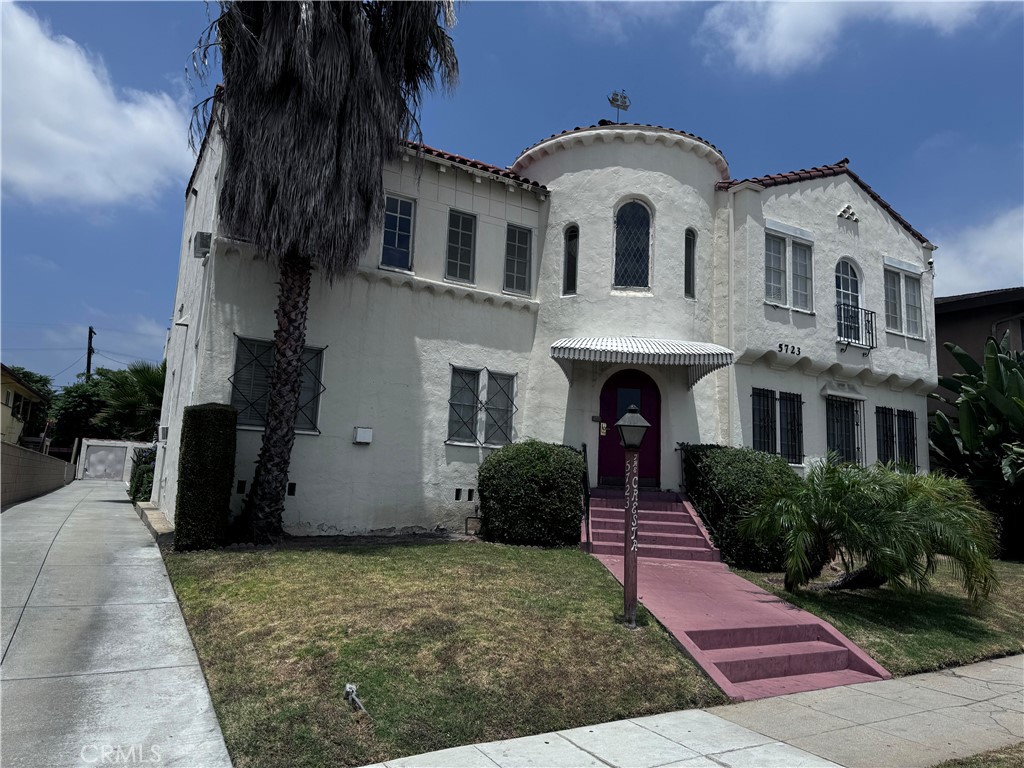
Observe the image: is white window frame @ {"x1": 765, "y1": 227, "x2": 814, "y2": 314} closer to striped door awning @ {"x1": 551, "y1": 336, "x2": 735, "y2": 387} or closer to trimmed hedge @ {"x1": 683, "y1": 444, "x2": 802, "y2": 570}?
striped door awning @ {"x1": 551, "y1": 336, "x2": 735, "y2": 387}

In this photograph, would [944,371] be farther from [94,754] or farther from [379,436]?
[94,754]

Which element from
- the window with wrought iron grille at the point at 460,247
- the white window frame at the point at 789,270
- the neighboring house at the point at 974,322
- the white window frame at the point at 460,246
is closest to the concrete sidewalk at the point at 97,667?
the white window frame at the point at 460,246

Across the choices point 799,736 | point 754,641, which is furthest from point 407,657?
point 754,641

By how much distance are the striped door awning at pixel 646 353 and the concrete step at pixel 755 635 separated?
5.66 metres

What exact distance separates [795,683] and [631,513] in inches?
96.7

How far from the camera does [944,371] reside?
21.5m

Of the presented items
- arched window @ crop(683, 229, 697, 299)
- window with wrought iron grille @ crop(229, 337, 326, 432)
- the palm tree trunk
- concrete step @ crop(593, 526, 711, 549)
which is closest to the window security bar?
arched window @ crop(683, 229, 697, 299)

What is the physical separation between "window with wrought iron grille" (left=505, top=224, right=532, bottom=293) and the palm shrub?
7.51 meters

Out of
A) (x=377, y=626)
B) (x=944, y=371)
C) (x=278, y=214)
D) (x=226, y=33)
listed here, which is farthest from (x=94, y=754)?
(x=944, y=371)

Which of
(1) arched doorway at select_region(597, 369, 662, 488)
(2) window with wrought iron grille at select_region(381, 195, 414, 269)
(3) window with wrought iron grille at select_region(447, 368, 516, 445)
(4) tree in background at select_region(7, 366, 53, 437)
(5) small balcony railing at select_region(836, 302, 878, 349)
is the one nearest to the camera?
(2) window with wrought iron grille at select_region(381, 195, 414, 269)

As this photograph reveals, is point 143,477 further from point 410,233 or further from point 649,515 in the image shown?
point 649,515

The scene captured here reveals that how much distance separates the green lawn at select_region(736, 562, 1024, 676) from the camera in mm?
8242

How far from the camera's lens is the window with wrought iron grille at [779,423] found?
15227 mm

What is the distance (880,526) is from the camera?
29.5 ft
